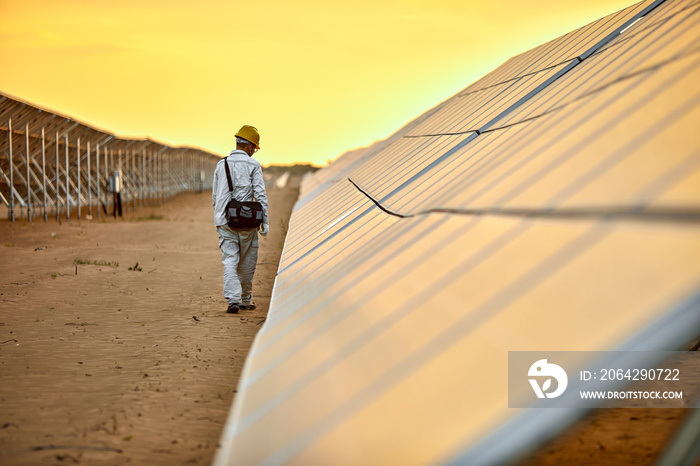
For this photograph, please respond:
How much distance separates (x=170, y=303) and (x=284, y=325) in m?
4.69

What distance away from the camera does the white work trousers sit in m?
6.98

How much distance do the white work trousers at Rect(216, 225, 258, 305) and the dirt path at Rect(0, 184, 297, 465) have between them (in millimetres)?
272

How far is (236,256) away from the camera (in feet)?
23.1

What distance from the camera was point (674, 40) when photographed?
12.4 feet

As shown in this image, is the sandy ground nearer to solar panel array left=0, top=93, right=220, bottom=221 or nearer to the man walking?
the man walking

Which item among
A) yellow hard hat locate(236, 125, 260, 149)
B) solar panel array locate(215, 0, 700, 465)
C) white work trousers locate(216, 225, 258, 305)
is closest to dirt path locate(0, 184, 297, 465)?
white work trousers locate(216, 225, 258, 305)

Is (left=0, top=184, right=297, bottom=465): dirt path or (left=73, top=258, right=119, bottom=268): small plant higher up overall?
(left=73, top=258, right=119, bottom=268): small plant

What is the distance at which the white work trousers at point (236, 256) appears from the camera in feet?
22.9

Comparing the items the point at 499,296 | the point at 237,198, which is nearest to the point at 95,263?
the point at 237,198

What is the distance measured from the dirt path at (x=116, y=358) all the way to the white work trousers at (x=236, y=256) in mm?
272

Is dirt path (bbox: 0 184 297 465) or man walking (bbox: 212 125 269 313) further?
man walking (bbox: 212 125 269 313)

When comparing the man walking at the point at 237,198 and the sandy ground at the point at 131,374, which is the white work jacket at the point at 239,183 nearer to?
the man walking at the point at 237,198

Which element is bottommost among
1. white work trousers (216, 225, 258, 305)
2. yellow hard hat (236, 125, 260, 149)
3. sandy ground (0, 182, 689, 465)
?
sandy ground (0, 182, 689, 465)

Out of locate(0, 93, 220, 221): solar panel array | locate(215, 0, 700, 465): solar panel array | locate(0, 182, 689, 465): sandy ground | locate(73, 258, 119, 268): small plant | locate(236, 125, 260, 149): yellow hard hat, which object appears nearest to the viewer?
locate(215, 0, 700, 465): solar panel array
